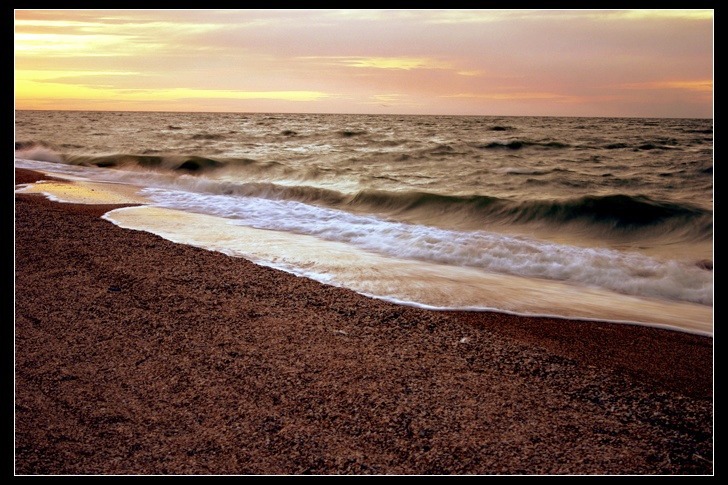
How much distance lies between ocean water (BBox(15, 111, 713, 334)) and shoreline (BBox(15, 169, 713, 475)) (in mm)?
785

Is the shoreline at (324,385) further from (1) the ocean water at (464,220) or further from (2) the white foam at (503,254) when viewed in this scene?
(2) the white foam at (503,254)

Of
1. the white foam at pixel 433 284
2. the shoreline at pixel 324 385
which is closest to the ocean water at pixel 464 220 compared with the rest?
the white foam at pixel 433 284

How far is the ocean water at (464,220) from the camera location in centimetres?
575

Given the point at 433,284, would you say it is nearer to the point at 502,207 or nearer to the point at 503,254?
the point at 503,254

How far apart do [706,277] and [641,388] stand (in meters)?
3.40

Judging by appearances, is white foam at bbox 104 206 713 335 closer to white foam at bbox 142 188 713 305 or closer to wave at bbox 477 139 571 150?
white foam at bbox 142 188 713 305

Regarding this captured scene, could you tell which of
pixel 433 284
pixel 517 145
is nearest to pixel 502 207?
pixel 433 284

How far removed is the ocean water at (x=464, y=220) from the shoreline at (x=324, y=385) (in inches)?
30.9

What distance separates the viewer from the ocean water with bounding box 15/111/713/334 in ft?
18.9

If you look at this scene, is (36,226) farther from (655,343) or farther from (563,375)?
(655,343)

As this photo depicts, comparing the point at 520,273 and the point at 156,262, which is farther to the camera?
the point at 520,273

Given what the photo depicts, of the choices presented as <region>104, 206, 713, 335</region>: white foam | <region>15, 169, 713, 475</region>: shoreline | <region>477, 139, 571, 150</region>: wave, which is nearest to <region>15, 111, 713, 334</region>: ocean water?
<region>104, 206, 713, 335</region>: white foam
